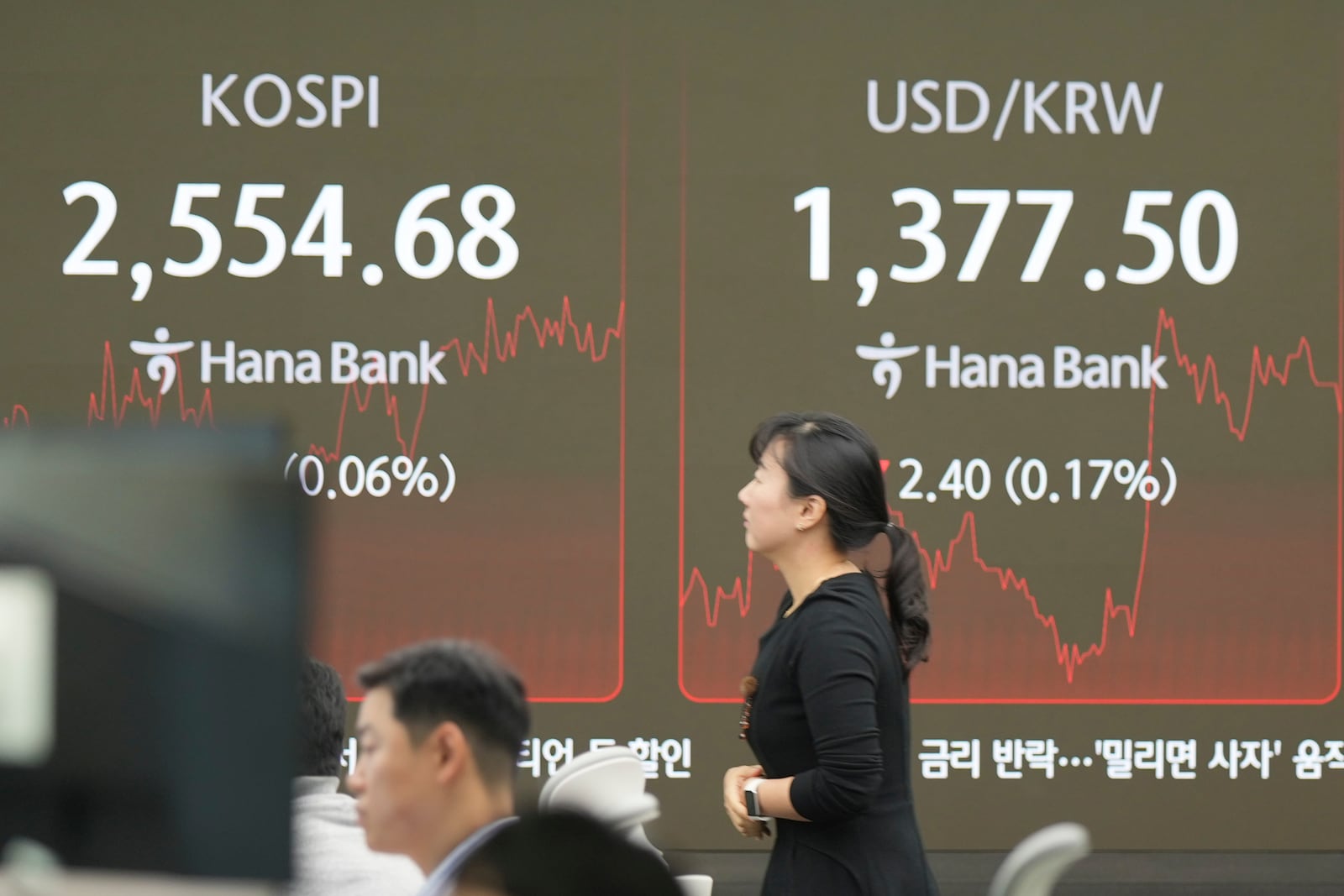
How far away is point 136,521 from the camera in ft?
2.71

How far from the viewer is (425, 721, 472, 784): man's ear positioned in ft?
3.68

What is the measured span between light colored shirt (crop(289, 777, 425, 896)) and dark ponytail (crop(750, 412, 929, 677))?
2.81 ft

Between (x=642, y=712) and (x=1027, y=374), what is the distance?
1.17m

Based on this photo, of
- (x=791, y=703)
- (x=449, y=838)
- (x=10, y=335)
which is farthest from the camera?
(x=10, y=335)

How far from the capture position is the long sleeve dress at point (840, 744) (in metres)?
2.04

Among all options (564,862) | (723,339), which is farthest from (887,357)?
(564,862)

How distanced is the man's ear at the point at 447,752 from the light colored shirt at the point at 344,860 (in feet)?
1.36

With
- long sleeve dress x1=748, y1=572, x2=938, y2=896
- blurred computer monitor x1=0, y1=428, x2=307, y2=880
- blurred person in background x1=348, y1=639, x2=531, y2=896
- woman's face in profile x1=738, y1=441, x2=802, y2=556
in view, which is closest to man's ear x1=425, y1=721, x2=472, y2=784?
blurred person in background x1=348, y1=639, x2=531, y2=896

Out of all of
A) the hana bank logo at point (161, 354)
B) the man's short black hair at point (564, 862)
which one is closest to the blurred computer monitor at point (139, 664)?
the man's short black hair at point (564, 862)

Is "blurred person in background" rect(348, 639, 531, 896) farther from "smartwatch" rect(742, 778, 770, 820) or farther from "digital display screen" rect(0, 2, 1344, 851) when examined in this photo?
"digital display screen" rect(0, 2, 1344, 851)

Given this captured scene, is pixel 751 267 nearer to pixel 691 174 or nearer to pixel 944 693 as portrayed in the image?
pixel 691 174

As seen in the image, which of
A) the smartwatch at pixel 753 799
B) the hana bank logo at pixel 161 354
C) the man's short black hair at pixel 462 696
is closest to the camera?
the man's short black hair at pixel 462 696

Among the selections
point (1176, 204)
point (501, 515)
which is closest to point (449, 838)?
point (501, 515)

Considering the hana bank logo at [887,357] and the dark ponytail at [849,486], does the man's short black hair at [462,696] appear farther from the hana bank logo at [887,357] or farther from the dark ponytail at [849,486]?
the hana bank logo at [887,357]
